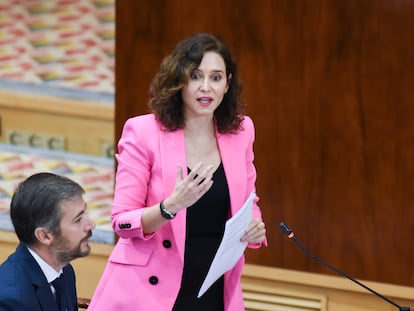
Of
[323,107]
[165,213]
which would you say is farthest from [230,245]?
[323,107]

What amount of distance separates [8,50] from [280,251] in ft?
7.67

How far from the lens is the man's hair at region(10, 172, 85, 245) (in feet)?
8.25

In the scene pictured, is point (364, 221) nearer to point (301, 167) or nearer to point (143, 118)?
point (301, 167)

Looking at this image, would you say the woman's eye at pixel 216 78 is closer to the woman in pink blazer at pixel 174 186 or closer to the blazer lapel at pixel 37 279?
the woman in pink blazer at pixel 174 186

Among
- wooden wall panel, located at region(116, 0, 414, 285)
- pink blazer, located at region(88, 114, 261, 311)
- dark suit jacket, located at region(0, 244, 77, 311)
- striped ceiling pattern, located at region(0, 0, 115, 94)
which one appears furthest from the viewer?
→ striped ceiling pattern, located at region(0, 0, 115, 94)

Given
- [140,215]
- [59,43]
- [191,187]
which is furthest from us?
[59,43]

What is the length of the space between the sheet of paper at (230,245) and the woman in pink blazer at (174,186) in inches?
1.8

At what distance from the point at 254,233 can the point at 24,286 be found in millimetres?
638

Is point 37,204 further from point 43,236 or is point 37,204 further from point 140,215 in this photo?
point 140,215

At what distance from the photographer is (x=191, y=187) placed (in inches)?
103

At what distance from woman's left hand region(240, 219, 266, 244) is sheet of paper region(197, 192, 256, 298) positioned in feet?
0.06

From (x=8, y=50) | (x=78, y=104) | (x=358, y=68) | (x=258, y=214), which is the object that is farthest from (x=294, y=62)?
(x=8, y=50)

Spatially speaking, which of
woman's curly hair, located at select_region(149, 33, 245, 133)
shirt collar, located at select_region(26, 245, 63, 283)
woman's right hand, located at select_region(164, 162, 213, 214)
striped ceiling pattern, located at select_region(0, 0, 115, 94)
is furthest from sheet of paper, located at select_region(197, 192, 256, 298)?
striped ceiling pattern, located at select_region(0, 0, 115, 94)

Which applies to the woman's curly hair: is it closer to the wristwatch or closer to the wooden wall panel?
the wristwatch
